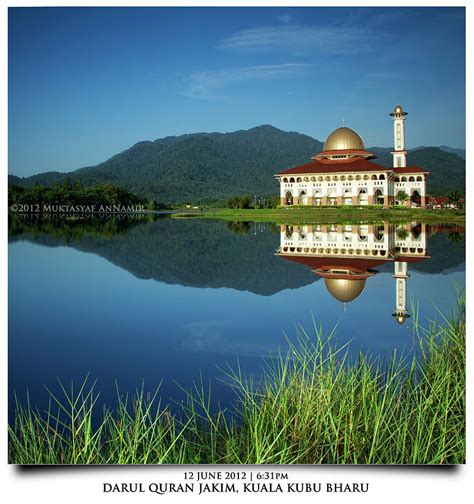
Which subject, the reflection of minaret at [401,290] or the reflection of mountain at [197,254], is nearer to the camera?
the reflection of minaret at [401,290]

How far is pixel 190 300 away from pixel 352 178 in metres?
5.45

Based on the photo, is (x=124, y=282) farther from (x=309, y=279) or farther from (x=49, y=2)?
(x=49, y=2)

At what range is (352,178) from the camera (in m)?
8.13

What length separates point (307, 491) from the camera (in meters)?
1.96

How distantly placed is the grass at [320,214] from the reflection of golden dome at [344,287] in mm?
1112

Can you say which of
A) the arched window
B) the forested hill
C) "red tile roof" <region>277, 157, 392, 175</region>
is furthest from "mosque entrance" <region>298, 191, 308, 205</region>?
the forested hill

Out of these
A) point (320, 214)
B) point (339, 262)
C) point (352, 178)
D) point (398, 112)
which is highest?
point (352, 178)

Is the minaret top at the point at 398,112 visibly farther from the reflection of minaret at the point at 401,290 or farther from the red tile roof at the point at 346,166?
the red tile roof at the point at 346,166

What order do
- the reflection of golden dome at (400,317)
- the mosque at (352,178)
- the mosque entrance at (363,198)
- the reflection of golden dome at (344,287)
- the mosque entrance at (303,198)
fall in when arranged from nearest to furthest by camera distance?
the reflection of golden dome at (400,317) → the reflection of golden dome at (344,287) → the mosque at (352,178) → the mosque entrance at (363,198) → the mosque entrance at (303,198)

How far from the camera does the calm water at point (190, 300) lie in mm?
2652

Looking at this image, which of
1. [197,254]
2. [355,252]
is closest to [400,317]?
[355,252]

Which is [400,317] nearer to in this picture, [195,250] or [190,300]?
[190,300]

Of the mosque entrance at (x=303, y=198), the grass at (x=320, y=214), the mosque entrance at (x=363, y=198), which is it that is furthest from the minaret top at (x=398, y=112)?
the mosque entrance at (x=303, y=198)

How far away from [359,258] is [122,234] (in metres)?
2.63
